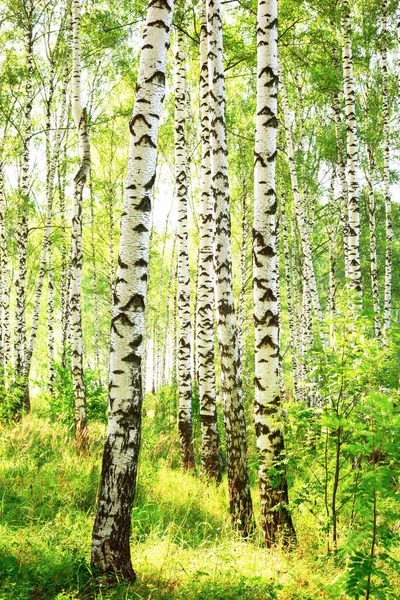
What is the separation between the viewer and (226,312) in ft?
18.4

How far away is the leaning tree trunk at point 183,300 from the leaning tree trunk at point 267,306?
10.9ft

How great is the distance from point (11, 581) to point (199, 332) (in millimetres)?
4672

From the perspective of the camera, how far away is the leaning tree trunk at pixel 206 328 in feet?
23.9

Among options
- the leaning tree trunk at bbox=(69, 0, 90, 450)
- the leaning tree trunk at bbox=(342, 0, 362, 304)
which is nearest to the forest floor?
the leaning tree trunk at bbox=(69, 0, 90, 450)

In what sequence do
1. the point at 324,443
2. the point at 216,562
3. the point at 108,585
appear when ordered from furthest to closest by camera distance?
the point at 324,443, the point at 216,562, the point at 108,585

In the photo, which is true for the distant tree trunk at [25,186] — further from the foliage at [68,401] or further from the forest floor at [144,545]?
the forest floor at [144,545]

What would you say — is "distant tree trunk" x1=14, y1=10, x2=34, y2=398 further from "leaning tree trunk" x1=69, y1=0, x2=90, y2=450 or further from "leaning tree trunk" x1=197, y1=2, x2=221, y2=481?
"leaning tree trunk" x1=197, y1=2, x2=221, y2=481

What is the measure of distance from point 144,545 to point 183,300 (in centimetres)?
447

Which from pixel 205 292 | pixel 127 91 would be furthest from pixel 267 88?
pixel 127 91

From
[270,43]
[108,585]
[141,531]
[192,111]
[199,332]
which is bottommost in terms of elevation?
[141,531]

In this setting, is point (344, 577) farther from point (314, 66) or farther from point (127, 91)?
point (127, 91)

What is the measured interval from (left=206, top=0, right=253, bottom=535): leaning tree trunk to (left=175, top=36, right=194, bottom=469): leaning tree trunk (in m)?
2.35

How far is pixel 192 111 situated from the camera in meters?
16.6

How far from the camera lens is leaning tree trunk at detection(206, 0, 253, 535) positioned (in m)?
5.07
